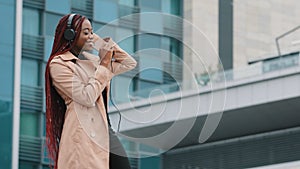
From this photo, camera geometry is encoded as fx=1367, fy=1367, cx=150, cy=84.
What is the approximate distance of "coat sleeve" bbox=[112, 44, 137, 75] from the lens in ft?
34.4

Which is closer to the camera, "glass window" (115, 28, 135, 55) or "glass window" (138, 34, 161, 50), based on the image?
"glass window" (115, 28, 135, 55)

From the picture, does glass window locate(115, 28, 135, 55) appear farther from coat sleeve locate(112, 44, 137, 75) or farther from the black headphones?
the black headphones

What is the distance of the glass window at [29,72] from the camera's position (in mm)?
51750

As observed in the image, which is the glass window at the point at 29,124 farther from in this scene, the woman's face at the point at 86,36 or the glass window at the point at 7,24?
the woman's face at the point at 86,36

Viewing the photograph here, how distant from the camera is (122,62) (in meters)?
10.5

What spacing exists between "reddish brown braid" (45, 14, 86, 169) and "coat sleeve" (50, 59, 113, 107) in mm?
94

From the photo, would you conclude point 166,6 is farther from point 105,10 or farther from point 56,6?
point 56,6

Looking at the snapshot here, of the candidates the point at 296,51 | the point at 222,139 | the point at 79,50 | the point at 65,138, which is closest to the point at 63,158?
the point at 65,138

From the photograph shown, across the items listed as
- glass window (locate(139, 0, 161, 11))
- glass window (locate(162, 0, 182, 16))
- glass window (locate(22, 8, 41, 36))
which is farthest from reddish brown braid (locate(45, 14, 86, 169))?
glass window (locate(162, 0, 182, 16))

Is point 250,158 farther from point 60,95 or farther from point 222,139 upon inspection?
point 60,95

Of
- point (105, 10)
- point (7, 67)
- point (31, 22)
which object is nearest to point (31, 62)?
point (7, 67)

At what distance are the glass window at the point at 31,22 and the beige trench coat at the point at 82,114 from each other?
41.9 metres

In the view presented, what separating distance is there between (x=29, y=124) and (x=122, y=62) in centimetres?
4123

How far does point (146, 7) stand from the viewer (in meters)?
54.5
